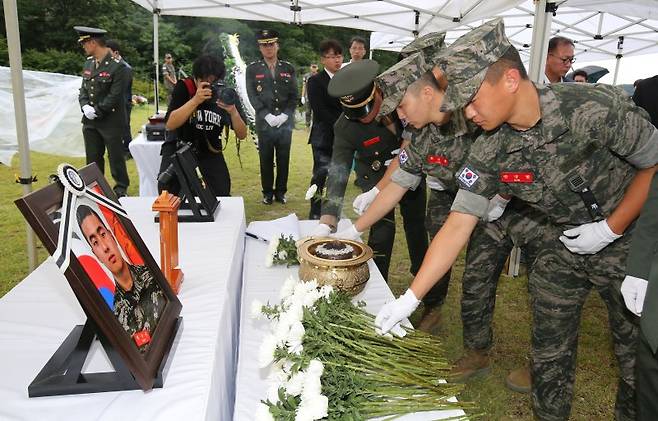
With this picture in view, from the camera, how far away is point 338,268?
1.58 m

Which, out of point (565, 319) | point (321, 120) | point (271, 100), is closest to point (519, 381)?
point (565, 319)

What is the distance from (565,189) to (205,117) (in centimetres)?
261

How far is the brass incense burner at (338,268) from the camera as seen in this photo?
5.16ft

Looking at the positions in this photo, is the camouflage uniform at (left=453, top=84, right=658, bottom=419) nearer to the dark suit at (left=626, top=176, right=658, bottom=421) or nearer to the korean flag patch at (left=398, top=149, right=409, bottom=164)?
the dark suit at (left=626, top=176, right=658, bottom=421)

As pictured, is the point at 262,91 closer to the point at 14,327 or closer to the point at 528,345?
the point at 528,345

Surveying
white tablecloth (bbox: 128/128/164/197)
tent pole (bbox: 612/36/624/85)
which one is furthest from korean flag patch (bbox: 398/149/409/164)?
tent pole (bbox: 612/36/624/85)

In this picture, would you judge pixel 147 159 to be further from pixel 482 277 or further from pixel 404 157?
pixel 482 277

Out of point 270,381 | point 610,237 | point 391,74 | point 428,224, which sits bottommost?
point 428,224

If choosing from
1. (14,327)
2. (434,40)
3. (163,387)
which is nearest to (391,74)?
(434,40)

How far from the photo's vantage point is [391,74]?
1.88 m

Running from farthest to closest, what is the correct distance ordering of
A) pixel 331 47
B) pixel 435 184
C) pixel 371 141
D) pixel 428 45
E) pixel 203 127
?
pixel 331 47 < pixel 203 127 < pixel 371 141 < pixel 435 184 < pixel 428 45

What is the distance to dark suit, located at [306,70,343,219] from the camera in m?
5.01

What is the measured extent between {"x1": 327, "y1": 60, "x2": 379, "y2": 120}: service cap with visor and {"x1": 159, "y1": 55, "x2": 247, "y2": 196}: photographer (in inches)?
44.9

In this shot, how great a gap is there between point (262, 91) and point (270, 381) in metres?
5.12
